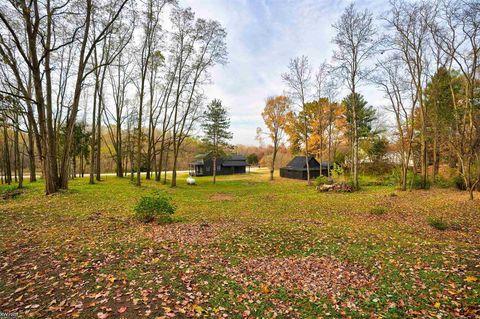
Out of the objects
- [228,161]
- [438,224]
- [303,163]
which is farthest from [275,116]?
[438,224]

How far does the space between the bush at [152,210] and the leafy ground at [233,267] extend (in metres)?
0.41

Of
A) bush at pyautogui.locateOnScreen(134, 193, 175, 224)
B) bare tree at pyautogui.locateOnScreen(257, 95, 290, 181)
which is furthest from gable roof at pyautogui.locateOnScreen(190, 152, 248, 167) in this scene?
bush at pyautogui.locateOnScreen(134, 193, 175, 224)

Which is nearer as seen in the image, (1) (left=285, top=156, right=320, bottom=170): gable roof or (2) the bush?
(2) the bush

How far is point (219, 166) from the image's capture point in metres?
41.4

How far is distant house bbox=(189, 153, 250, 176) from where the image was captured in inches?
1553

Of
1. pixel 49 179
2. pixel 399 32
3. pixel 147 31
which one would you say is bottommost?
pixel 49 179

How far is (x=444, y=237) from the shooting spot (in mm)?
7066

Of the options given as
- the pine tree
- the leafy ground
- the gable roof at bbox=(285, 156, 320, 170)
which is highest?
the pine tree

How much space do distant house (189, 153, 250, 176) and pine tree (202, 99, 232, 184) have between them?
10.1 metres

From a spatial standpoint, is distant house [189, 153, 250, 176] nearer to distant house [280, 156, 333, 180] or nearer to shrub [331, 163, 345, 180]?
distant house [280, 156, 333, 180]

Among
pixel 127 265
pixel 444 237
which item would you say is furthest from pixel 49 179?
pixel 444 237

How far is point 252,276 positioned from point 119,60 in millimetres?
22254

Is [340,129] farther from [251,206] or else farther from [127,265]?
[127,265]

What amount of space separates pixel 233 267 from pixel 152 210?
4.33 meters
